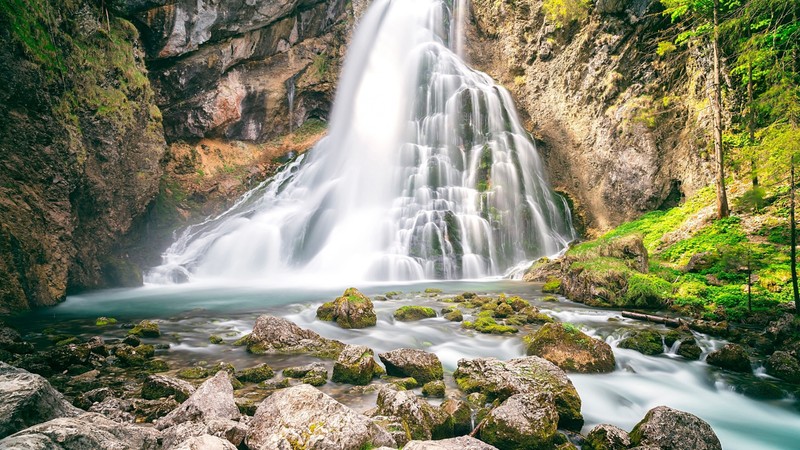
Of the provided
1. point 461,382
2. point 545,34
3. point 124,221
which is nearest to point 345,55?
point 545,34

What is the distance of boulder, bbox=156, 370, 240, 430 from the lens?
14.3 ft

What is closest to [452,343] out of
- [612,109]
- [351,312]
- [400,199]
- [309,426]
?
[351,312]

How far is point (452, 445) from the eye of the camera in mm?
3754

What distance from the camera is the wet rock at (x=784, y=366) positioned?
634 centimetres

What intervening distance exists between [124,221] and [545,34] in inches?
1041

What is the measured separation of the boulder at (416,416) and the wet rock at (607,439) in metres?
1.54

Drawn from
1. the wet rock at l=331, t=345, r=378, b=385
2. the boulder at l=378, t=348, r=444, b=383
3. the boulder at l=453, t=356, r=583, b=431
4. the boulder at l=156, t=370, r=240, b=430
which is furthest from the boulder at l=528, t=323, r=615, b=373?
the boulder at l=156, t=370, r=240, b=430

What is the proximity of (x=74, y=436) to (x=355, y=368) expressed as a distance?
12.7ft

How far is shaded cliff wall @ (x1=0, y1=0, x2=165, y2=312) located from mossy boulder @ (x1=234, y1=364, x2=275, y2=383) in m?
9.49

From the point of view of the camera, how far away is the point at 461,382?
6.09 meters

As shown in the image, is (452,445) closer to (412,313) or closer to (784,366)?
(784,366)

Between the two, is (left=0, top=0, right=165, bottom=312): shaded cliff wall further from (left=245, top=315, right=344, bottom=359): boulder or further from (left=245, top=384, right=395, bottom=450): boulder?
(left=245, top=384, right=395, bottom=450): boulder

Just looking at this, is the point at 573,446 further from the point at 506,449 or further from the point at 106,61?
the point at 106,61

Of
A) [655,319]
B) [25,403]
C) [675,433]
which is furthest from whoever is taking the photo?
[655,319]
